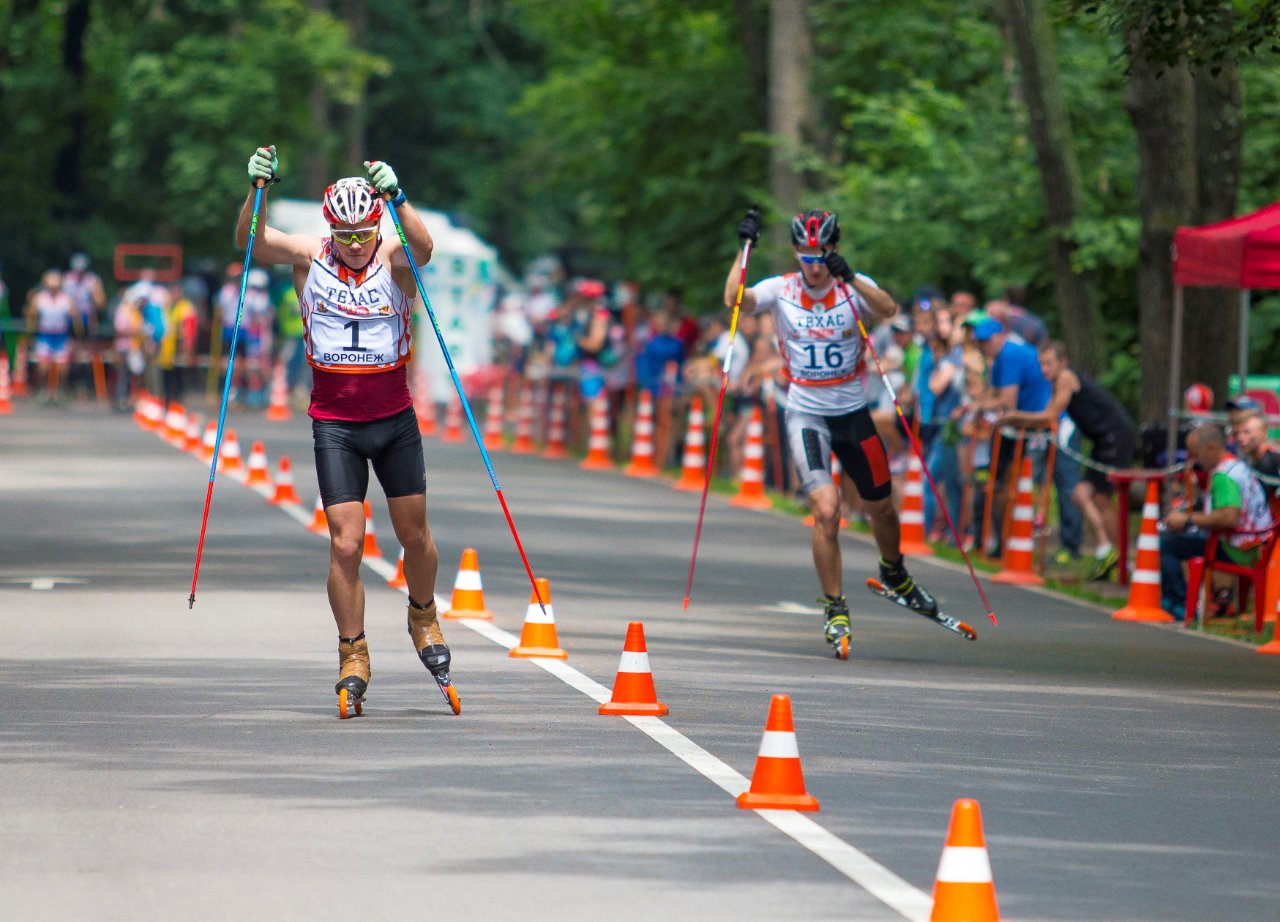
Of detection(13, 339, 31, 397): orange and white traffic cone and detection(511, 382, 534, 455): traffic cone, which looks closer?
detection(511, 382, 534, 455): traffic cone

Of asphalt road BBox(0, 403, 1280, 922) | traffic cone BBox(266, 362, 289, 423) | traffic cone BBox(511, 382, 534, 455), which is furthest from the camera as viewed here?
traffic cone BBox(266, 362, 289, 423)

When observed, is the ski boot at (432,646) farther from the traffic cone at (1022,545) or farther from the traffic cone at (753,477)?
the traffic cone at (753,477)

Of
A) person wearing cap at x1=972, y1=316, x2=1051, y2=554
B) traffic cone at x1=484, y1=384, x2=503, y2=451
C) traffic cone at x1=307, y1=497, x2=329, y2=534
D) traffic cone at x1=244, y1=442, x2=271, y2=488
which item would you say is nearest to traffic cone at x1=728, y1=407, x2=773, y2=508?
traffic cone at x1=244, y1=442, x2=271, y2=488

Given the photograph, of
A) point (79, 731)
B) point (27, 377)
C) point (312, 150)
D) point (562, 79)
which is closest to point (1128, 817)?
point (79, 731)

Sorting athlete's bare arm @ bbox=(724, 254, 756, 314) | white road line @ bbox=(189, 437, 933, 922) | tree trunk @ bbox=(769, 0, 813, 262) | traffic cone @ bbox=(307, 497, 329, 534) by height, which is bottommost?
traffic cone @ bbox=(307, 497, 329, 534)

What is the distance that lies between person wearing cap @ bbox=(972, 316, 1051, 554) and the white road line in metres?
7.75

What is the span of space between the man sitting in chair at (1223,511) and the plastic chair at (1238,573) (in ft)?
0.25

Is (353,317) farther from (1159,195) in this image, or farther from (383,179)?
(1159,195)

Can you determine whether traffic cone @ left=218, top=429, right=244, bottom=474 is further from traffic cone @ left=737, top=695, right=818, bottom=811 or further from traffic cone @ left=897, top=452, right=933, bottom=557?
traffic cone @ left=737, top=695, right=818, bottom=811

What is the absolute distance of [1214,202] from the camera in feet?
72.7

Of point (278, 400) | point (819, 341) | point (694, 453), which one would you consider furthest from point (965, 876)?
point (278, 400)

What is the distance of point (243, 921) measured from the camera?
6625 mm

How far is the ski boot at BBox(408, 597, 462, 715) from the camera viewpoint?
1049 cm

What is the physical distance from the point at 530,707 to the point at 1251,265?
8.07 meters
